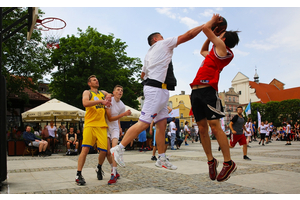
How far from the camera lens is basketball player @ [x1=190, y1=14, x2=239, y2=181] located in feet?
12.2

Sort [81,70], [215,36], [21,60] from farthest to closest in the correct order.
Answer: [81,70] → [21,60] → [215,36]

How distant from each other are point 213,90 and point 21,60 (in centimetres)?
2349

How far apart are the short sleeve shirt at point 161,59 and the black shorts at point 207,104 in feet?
1.86

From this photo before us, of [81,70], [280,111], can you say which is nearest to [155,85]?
[81,70]

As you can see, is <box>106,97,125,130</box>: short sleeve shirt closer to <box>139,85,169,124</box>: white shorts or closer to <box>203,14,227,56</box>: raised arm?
<box>139,85,169,124</box>: white shorts

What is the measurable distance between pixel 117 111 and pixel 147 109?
2.09 meters

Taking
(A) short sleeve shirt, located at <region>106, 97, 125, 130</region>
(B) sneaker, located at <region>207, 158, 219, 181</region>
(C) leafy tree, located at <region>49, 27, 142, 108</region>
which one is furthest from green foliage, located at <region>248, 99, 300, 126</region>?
(B) sneaker, located at <region>207, 158, 219, 181</region>

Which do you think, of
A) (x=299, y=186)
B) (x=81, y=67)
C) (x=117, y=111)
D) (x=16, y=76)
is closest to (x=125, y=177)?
(x=117, y=111)

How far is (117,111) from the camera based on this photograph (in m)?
5.92

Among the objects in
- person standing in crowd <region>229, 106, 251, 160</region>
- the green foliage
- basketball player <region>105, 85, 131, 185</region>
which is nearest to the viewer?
basketball player <region>105, 85, 131, 185</region>

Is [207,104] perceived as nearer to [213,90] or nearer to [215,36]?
[213,90]

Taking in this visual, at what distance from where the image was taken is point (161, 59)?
401 cm

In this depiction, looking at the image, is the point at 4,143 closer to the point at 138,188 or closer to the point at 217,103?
the point at 138,188

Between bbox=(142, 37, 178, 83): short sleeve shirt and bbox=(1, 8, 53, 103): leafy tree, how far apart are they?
69.3ft
